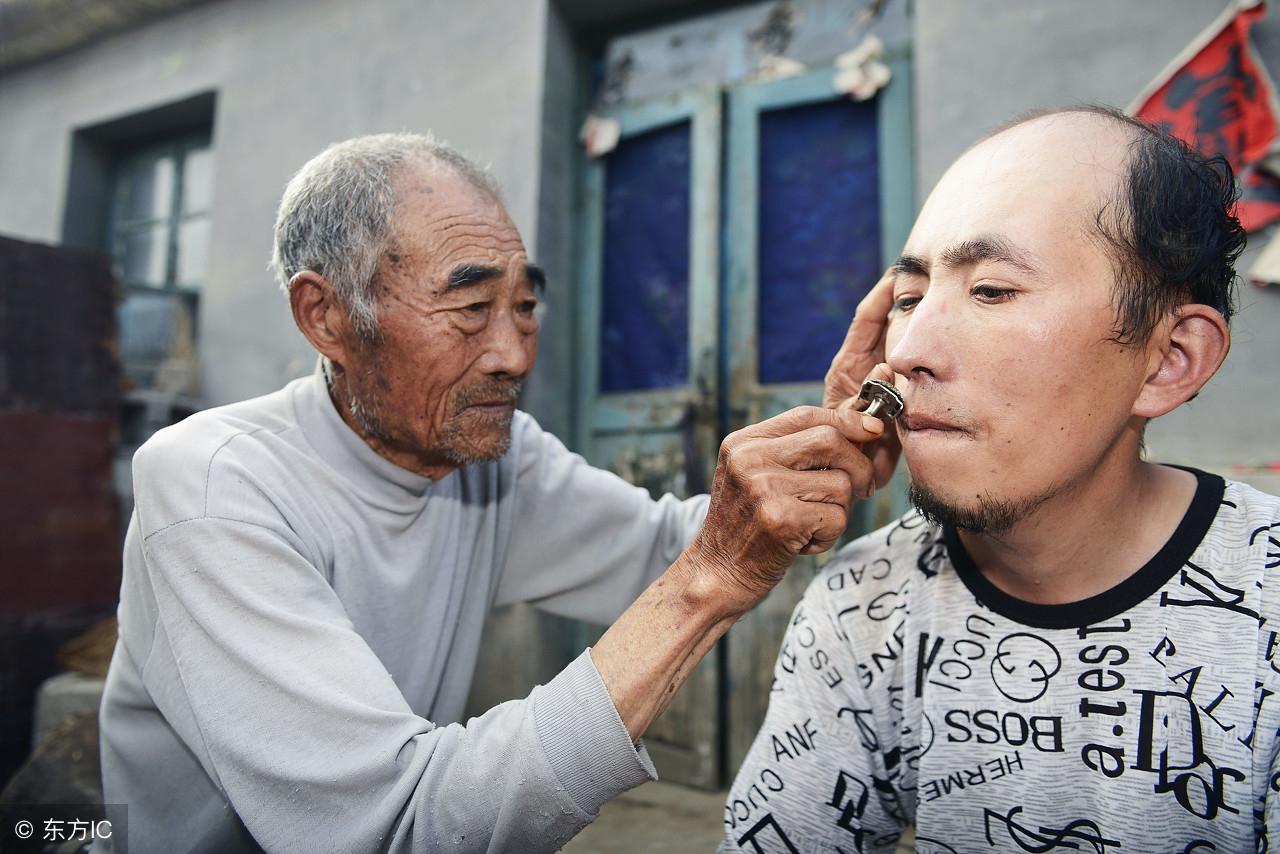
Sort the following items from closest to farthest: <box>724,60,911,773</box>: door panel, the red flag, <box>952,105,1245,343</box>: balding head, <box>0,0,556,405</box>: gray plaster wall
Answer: <box>952,105,1245,343</box>: balding head → the red flag → <box>724,60,911,773</box>: door panel → <box>0,0,556,405</box>: gray plaster wall

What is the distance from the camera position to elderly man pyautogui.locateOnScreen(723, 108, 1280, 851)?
1.16 m

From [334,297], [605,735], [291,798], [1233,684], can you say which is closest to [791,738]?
[605,735]

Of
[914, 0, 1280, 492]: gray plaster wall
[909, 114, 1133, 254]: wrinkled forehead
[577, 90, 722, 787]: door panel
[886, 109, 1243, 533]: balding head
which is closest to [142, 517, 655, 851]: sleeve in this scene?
[886, 109, 1243, 533]: balding head

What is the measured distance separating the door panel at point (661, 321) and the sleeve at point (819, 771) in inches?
85.2

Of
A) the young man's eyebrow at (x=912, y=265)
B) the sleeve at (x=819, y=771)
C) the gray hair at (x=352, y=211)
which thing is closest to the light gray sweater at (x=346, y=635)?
the gray hair at (x=352, y=211)

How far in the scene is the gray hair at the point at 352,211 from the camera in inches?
66.1

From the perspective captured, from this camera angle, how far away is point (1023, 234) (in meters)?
1.21

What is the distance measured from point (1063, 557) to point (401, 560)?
4.21 ft

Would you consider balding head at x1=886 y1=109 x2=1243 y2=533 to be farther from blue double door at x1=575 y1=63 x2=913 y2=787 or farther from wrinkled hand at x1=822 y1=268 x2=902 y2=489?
blue double door at x1=575 y1=63 x2=913 y2=787

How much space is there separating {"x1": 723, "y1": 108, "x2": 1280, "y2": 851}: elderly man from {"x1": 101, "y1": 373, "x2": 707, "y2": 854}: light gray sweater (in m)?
0.51

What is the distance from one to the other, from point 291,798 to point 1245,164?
3.18 m

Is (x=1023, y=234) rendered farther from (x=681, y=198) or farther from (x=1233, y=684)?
(x=681, y=198)

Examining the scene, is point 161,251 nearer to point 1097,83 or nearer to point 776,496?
point 1097,83

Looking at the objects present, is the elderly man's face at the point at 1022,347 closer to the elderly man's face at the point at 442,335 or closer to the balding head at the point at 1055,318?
the balding head at the point at 1055,318
